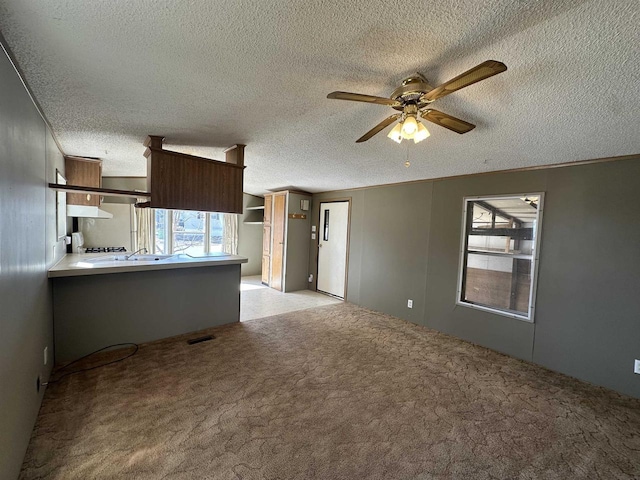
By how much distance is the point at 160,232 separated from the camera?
20.1ft

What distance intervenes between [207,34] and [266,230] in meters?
5.05

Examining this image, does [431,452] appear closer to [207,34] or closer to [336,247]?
[207,34]

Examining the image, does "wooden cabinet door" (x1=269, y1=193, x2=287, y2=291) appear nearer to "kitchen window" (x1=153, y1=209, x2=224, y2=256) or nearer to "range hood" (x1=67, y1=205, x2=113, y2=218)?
"kitchen window" (x1=153, y1=209, x2=224, y2=256)

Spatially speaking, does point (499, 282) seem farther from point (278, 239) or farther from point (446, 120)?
point (278, 239)

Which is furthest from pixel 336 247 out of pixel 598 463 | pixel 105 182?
pixel 105 182

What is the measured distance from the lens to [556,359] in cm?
284

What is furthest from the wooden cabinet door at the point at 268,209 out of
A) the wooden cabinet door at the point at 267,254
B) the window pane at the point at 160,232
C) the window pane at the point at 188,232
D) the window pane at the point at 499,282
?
the window pane at the point at 499,282

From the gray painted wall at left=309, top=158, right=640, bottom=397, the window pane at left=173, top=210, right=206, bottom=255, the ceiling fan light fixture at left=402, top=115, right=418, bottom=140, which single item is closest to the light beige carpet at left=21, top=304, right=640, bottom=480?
the gray painted wall at left=309, top=158, right=640, bottom=397

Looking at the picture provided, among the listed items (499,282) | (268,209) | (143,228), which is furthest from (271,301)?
(499,282)

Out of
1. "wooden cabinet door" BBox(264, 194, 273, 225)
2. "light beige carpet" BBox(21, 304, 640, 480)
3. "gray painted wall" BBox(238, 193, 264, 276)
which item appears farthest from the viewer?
"gray painted wall" BBox(238, 193, 264, 276)

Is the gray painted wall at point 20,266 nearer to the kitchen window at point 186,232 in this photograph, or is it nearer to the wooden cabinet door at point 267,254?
the kitchen window at point 186,232

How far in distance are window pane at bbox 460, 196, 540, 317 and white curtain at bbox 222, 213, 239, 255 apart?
5.26 m

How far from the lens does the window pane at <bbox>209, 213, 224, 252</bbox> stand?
Answer: 6.83m

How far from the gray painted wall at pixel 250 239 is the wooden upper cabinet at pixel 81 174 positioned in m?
3.44
